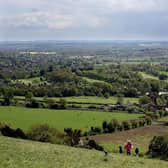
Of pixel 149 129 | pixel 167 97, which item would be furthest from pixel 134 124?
pixel 167 97

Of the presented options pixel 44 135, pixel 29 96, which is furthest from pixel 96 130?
pixel 29 96

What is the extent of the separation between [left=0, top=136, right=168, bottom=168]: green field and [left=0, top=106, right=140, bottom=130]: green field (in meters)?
45.1

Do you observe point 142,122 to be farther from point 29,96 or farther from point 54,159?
point 54,159

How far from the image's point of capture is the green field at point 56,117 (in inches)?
2891

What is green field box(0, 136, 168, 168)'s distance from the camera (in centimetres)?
2005

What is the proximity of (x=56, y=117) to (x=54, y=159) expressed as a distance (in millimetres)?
58886

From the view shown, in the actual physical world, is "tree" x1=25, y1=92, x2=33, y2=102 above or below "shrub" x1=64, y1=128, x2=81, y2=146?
below

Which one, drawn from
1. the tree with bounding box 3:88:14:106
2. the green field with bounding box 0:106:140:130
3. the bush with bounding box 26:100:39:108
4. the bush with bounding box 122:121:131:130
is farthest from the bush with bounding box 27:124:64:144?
the tree with bounding box 3:88:14:106

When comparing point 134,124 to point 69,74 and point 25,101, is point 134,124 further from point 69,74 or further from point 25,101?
point 69,74

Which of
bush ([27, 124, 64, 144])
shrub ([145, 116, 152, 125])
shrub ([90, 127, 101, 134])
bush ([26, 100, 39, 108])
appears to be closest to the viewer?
bush ([27, 124, 64, 144])

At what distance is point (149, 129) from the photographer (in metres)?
72.4

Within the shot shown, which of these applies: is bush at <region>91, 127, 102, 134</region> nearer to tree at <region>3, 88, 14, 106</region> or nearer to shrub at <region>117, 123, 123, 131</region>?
shrub at <region>117, 123, 123, 131</region>

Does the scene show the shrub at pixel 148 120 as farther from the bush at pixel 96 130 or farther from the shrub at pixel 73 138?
the shrub at pixel 73 138


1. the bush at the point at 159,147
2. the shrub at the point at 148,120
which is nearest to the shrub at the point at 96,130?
the shrub at the point at 148,120
